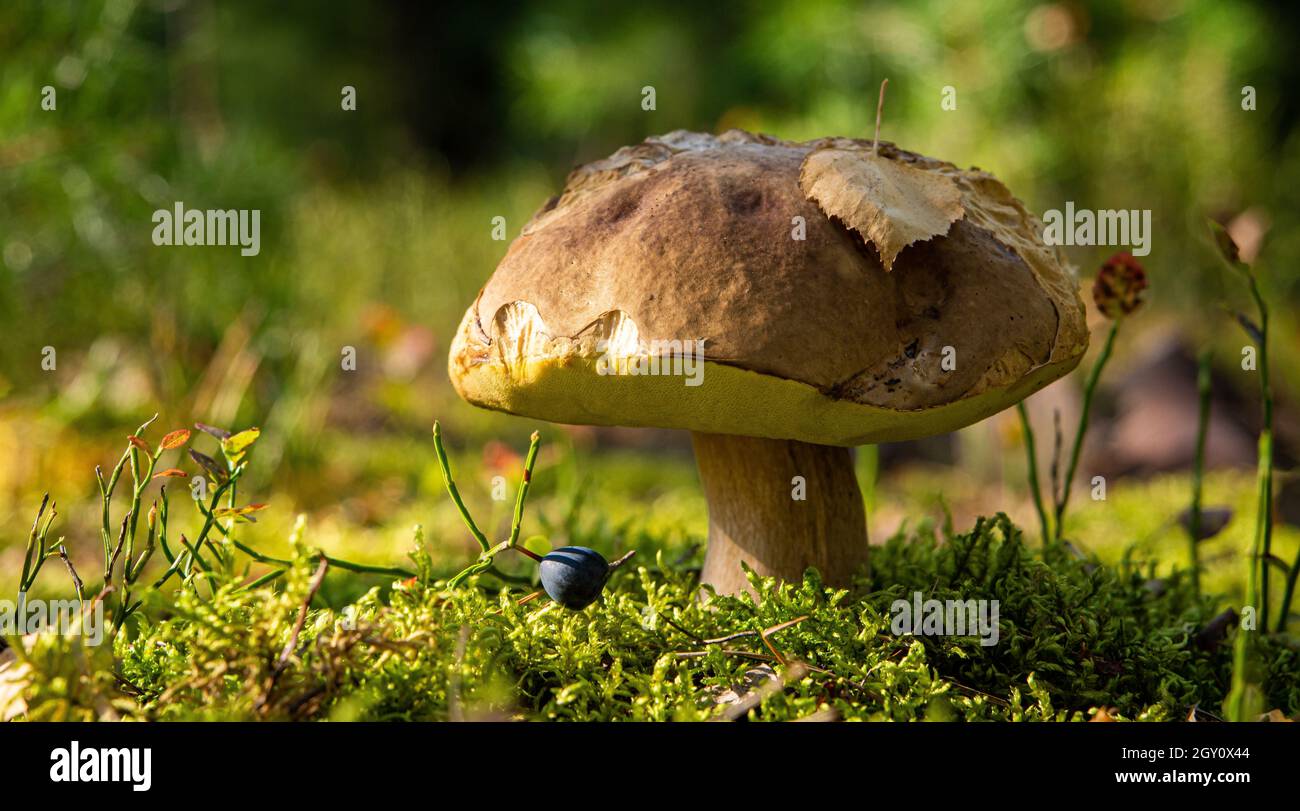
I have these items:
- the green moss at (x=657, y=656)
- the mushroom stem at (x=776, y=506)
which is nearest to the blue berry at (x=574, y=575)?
the green moss at (x=657, y=656)

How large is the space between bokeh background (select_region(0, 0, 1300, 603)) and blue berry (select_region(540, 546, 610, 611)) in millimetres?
613

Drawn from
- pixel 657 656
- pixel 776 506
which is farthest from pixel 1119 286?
pixel 657 656

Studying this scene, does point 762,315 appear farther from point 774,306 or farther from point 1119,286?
point 1119,286

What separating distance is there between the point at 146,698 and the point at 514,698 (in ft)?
1.20

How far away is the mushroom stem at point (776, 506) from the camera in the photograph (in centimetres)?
116

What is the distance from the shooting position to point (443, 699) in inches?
34.9

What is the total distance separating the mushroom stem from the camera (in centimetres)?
116

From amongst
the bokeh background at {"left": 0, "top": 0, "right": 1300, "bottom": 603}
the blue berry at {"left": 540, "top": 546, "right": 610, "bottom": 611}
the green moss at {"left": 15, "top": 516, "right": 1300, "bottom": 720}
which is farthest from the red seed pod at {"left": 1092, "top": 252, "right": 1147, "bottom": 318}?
the blue berry at {"left": 540, "top": 546, "right": 610, "bottom": 611}

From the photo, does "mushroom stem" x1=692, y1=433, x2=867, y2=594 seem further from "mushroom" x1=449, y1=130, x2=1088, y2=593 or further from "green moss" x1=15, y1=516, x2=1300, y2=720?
"mushroom" x1=449, y1=130, x2=1088, y2=593

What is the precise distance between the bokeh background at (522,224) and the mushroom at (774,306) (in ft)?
1.39

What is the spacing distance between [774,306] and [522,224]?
151 inches
